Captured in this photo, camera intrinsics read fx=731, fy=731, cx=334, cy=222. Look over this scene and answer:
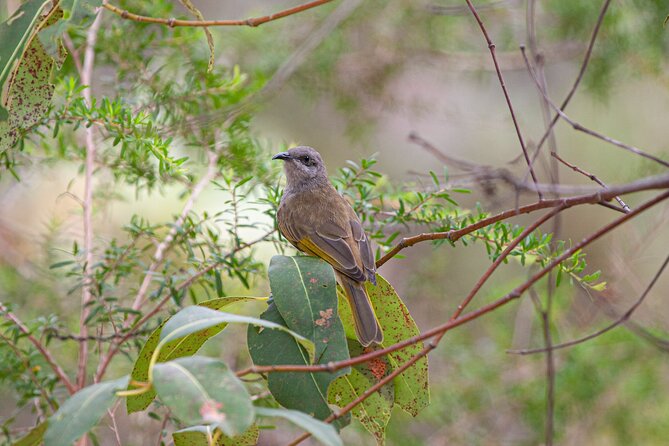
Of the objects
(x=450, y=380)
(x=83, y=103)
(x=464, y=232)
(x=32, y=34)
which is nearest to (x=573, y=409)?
(x=450, y=380)

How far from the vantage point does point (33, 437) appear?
1.39 metres

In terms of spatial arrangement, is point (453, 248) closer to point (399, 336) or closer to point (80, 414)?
point (399, 336)

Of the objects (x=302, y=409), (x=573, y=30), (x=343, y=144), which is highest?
(x=573, y=30)

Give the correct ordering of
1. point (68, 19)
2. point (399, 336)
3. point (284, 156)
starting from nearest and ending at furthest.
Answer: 1. point (68, 19)
2. point (399, 336)
3. point (284, 156)

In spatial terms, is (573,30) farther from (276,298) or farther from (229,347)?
(276,298)

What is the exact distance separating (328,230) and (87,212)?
93cm

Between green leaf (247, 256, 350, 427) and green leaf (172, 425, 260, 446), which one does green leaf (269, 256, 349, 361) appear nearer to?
green leaf (247, 256, 350, 427)

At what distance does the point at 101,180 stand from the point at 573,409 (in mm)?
2308

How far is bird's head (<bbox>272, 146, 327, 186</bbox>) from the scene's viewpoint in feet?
10.6

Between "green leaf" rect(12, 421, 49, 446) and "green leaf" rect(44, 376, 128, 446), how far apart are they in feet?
0.69

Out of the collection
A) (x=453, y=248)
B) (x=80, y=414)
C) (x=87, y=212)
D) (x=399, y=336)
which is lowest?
(x=80, y=414)

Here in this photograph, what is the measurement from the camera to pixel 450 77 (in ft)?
15.5

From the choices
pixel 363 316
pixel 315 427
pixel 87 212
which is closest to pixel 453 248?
pixel 363 316

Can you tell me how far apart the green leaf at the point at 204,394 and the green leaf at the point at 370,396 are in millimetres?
550
